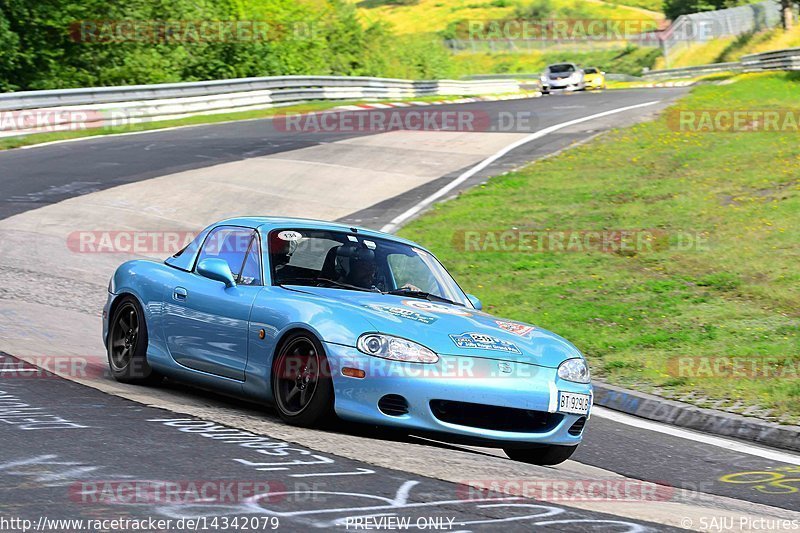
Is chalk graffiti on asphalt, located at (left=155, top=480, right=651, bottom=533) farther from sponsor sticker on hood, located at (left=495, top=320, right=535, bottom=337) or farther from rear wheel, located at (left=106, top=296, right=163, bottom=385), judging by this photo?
rear wheel, located at (left=106, top=296, right=163, bottom=385)

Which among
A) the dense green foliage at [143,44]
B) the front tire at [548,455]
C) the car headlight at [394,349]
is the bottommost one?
the front tire at [548,455]

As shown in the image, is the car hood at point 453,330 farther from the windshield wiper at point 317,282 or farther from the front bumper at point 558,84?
the front bumper at point 558,84

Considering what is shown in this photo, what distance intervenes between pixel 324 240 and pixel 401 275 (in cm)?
61

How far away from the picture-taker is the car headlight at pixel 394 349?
6.85m

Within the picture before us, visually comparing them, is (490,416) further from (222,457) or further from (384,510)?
(384,510)

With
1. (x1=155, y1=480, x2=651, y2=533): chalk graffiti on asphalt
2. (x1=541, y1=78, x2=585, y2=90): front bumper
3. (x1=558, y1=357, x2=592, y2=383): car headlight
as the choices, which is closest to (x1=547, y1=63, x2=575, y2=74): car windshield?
(x1=541, y1=78, x2=585, y2=90): front bumper

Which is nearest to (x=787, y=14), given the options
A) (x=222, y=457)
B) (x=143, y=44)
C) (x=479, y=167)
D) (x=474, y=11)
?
(x=143, y=44)

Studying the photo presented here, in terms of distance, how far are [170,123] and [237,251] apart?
22997 millimetres

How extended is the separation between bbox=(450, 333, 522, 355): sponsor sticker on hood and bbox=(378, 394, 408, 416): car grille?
0.51m

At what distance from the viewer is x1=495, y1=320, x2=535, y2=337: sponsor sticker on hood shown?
7.63m

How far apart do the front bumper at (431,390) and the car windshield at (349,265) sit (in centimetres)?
115

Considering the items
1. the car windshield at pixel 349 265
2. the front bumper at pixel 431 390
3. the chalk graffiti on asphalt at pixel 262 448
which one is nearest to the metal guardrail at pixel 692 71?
the car windshield at pixel 349 265

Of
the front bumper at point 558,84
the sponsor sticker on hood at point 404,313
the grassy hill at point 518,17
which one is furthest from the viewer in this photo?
the grassy hill at point 518,17

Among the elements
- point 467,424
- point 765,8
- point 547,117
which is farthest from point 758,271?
point 765,8
